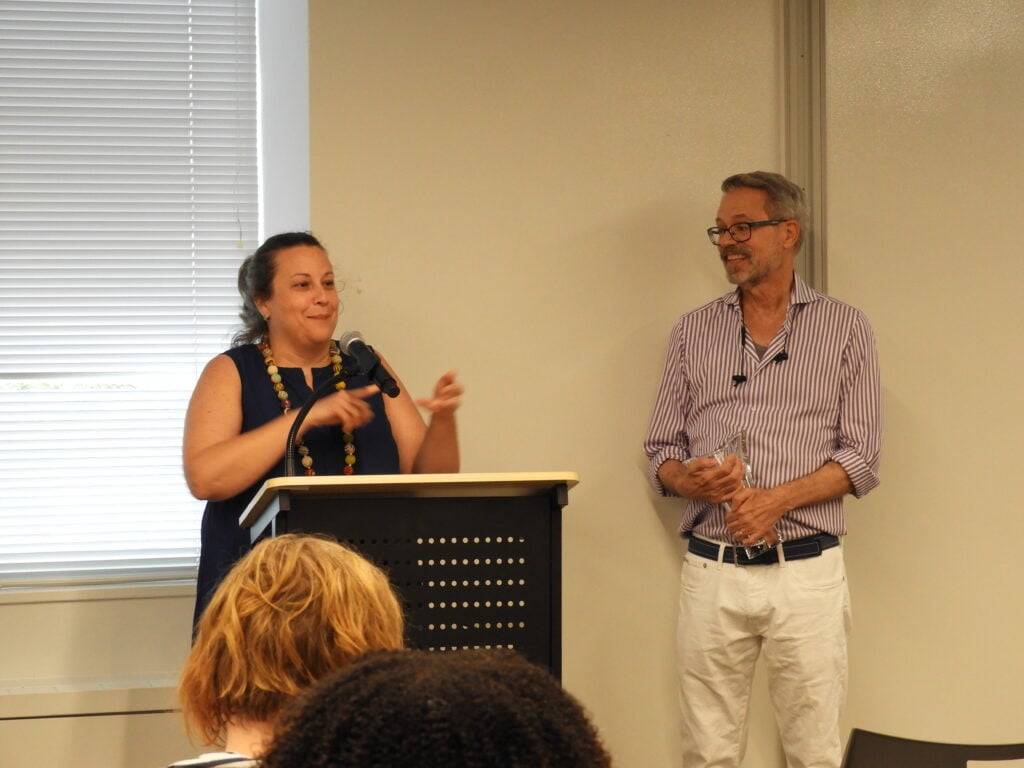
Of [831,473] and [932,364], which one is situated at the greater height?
[932,364]

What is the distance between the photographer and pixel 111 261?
3.96 m

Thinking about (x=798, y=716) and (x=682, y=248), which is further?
(x=682, y=248)

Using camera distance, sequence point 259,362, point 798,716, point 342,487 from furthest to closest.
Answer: point 798,716, point 259,362, point 342,487

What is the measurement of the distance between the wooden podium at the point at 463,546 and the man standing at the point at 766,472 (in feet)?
3.47

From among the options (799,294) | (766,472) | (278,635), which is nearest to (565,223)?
(799,294)

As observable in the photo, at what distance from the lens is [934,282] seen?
406 cm

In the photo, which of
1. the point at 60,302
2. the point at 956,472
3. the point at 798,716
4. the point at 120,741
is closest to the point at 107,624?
the point at 120,741

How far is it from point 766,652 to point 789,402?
725 mm

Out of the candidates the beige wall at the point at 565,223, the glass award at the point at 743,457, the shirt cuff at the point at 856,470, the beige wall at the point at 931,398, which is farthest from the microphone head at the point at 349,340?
the beige wall at the point at 931,398

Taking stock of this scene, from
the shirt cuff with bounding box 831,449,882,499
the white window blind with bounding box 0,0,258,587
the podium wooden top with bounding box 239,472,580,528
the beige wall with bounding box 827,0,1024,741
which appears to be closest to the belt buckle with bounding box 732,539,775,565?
the shirt cuff with bounding box 831,449,882,499

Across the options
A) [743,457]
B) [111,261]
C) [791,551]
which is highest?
[111,261]

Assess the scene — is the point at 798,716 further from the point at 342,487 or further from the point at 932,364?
the point at 342,487

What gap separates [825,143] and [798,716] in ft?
6.07

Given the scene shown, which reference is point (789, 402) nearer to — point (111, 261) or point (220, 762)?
point (111, 261)
